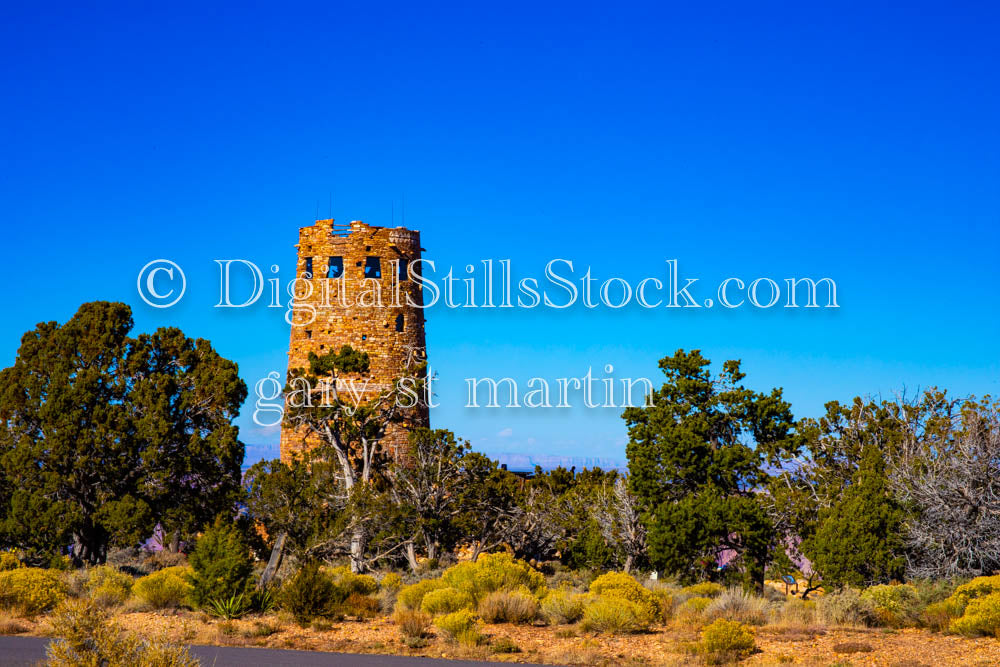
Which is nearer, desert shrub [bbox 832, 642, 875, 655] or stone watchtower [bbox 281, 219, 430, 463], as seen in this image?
desert shrub [bbox 832, 642, 875, 655]

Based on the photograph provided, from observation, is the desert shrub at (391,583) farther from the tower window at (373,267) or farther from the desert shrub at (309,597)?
the tower window at (373,267)

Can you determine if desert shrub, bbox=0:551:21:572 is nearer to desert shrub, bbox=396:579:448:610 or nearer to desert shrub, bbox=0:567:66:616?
A: desert shrub, bbox=0:567:66:616

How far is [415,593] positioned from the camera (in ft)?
68.7

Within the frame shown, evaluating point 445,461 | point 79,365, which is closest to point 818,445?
point 445,461

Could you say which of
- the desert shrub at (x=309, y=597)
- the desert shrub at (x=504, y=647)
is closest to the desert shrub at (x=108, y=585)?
the desert shrub at (x=309, y=597)

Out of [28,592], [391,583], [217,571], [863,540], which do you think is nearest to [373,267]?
[391,583]

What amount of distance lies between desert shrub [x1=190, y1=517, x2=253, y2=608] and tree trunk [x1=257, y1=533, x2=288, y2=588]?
1.46m

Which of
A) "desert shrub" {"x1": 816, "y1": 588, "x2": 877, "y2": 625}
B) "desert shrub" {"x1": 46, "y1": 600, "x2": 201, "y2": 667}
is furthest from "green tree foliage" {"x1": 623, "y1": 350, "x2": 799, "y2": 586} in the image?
"desert shrub" {"x1": 46, "y1": 600, "x2": 201, "y2": 667}

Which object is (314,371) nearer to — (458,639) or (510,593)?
(510,593)

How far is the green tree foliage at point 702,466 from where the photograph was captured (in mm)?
26484

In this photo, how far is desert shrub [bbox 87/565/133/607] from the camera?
2137 cm

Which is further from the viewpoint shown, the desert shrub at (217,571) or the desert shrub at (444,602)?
the desert shrub at (217,571)

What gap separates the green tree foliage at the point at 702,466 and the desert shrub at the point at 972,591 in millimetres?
7280

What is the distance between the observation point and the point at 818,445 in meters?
28.3
